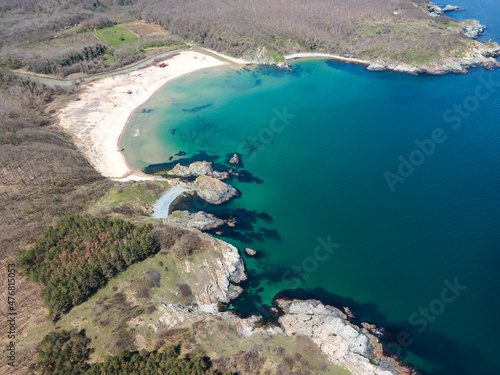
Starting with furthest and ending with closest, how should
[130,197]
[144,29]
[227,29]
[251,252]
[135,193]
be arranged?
[144,29] < [227,29] < [135,193] < [130,197] < [251,252]

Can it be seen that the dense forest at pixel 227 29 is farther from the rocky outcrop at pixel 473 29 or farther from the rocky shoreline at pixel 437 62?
the rocky outcrop at pixel 473 29

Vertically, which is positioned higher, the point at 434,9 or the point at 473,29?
the point at 434,9

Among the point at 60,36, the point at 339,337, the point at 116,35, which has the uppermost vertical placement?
the point at 116,35

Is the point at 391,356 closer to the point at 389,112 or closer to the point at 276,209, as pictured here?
the point at 276,209

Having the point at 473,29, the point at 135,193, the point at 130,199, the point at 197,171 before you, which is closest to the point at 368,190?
the point at 197,171

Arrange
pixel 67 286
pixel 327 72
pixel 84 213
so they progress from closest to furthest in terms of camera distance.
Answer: pixel 67 286 < pixel 84 213 < pixel 327 72

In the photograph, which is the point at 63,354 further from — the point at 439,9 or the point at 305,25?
the point at 439,9

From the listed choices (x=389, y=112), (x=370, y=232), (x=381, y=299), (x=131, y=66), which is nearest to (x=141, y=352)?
(x=381, y=299)
